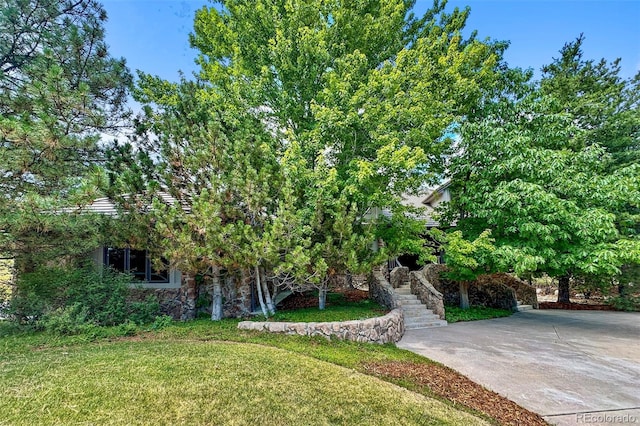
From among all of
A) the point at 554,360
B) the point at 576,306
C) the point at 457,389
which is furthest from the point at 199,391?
the point at 576,306

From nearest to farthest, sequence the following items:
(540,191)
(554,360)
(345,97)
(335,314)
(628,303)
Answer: (554,360) → (540,191) → (345,97) → (335,314) → (628,303)

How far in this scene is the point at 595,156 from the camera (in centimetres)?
979

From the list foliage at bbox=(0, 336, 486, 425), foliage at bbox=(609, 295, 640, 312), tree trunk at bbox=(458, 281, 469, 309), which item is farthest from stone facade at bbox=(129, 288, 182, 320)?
foliage at bbox=(609, 295, 640, 312)

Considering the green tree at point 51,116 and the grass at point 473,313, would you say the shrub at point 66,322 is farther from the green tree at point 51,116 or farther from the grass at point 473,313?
the grass at point 473,313

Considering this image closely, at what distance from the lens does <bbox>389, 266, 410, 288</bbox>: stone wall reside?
13.6 metres

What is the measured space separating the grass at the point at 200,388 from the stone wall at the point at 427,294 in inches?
201

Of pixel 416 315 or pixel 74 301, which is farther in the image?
pixel 416 315

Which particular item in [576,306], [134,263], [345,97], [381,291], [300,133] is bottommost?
[576,306]

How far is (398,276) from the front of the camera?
13.8 metres

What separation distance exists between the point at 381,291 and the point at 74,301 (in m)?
9.35

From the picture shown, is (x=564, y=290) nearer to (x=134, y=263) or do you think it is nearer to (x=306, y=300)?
(x=306, y=300)

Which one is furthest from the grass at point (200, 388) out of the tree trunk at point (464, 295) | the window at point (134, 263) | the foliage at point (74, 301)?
the tree trunk at point (464, 295)

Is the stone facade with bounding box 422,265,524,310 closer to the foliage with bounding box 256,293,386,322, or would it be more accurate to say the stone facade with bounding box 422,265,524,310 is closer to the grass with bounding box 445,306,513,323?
the grass with bounding box 445,306,513,323

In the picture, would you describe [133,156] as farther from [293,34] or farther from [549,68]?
[549,68]
